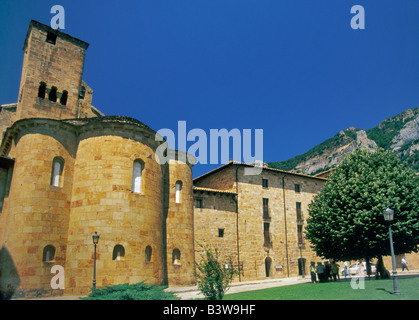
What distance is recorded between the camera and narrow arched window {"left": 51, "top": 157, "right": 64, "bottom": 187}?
20250 millimetres

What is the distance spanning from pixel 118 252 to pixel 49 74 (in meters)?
16.5

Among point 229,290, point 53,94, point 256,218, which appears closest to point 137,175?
point 229,290

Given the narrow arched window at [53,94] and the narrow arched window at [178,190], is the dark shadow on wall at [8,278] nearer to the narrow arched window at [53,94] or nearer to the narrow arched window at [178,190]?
the narrow arched window at [178,190]

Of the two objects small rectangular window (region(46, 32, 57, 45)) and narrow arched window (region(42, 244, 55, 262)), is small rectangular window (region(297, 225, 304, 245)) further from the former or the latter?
small rectangular window (region(46, 32, 57, 45))

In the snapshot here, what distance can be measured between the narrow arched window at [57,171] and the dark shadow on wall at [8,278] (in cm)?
466

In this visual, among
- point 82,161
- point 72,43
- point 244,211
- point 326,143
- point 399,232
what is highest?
point 326,143

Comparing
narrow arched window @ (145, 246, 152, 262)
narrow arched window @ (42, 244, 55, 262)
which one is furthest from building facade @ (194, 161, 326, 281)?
narrow arched window @ (42, 244, 55, 262)

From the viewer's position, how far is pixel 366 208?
73.1 feet

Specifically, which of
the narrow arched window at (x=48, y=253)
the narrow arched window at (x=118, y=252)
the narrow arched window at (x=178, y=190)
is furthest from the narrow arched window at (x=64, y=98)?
the narrow arched window at (x=118, y=252)

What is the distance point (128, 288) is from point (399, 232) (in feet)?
58.5

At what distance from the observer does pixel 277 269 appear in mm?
32844

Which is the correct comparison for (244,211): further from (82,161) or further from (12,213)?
(12,213)

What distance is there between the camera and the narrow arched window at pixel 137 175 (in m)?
21.2
